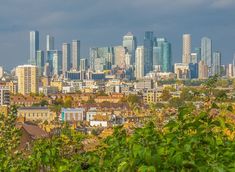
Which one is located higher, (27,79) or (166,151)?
(27,79)

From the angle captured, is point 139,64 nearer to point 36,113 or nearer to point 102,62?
point 102,62

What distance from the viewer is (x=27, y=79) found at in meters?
120

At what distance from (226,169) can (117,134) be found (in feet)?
4.42

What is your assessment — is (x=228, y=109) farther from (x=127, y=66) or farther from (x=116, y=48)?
(x=116, y=48)

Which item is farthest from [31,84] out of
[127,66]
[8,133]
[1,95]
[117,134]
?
[117,134]

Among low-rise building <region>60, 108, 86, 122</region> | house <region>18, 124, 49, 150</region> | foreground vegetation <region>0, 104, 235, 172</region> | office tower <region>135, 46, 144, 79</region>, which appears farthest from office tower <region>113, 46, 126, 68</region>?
foreground vegetation <region>0, 104, 235, 172</region>

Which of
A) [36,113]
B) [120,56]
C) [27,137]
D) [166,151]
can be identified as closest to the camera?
[166,151]

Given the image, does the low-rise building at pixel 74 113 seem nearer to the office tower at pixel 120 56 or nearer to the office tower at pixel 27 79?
the office tower at pixel 27 79

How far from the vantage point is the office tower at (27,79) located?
11856 cm

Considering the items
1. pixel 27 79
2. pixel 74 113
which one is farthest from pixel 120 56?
pixel 74 113

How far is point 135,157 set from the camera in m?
2.84

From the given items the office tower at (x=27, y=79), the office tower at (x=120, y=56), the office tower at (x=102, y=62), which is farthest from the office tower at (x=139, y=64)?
the office tower at (x=27, y=79)

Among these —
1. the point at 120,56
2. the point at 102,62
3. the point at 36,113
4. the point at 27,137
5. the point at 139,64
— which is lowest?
the point at 36,113

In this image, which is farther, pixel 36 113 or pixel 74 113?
pixel 36 113
